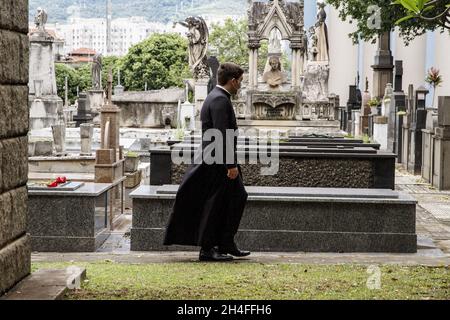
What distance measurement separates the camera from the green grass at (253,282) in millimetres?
6566

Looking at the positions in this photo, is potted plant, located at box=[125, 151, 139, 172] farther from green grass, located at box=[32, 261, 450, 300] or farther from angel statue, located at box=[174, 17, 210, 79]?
angel statue, located at box=[174, 17, 210, 79]

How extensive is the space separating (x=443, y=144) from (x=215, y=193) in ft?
41.6

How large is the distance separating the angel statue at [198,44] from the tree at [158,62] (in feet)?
175

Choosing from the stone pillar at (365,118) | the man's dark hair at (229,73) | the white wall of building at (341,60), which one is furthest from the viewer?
the white wall of building at (341,60)

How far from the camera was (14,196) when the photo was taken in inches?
245

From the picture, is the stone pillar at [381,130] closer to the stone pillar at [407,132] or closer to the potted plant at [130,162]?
the stone pillar at [407,132]

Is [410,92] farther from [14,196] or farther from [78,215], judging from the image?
[14,196]

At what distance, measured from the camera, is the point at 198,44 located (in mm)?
33031

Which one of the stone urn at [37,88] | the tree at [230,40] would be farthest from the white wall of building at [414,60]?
the tree at [230,40]

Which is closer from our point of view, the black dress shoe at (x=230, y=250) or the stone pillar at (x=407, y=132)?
the black dress shoe at (x=230, y=250)

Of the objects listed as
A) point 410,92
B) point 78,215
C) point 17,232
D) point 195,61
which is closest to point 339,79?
point 195,61

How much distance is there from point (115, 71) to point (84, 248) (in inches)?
3367

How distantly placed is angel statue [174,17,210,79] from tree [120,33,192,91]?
53486 mm

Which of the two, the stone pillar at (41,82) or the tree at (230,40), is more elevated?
the tree at (230,40)
